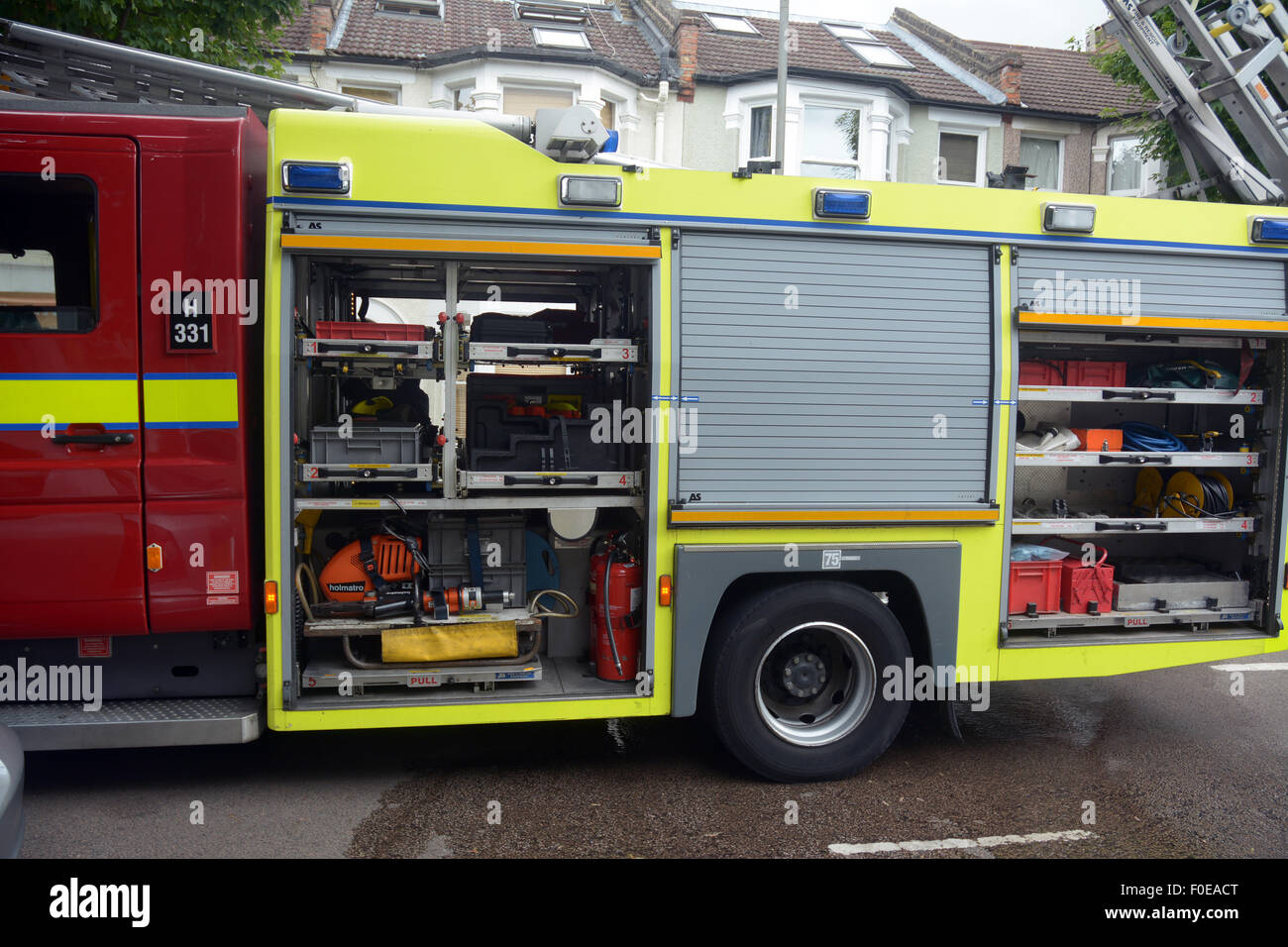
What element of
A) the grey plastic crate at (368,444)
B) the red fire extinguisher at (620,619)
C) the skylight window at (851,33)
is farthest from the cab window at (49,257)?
the skylight window at (851,33)

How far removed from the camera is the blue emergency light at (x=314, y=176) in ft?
14.3

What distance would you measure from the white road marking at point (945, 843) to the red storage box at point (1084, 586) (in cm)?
132

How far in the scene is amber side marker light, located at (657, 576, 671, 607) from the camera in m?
4.80

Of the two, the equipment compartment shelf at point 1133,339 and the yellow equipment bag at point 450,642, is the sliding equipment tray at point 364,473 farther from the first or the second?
the equipment compartment shelf at point 1133,339

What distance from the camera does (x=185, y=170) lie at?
438 cm

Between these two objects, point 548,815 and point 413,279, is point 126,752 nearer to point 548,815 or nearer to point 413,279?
point 548,815

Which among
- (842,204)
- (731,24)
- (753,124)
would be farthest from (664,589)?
(731,24)

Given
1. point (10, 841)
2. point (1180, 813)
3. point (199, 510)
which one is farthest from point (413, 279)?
point (1180, 813)

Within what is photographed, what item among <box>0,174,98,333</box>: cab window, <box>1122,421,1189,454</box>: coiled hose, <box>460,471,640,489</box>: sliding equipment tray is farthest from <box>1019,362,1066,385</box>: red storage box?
<box>0,174,98,333</box>: cab window

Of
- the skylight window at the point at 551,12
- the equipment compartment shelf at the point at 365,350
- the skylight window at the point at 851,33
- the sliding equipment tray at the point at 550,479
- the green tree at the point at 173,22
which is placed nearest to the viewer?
the equipment compartment shelf at the point at 365,350

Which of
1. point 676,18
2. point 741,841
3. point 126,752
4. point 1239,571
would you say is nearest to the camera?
point 741,841

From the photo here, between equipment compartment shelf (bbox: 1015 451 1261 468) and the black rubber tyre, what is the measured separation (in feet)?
3.94

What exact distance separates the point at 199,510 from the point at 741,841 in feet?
9.38

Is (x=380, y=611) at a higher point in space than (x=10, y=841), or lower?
higher
